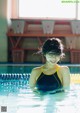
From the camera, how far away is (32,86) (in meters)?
2.80

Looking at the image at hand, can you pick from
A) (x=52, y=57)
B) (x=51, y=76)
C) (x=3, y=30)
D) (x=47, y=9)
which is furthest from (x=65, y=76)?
(x=47, y=9)

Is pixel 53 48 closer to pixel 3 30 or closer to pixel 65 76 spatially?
pixel 65 76

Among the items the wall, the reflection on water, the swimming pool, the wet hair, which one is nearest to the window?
the wall

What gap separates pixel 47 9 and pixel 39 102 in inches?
206

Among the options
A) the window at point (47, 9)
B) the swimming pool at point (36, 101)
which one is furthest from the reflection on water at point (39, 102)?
the window at point (47, 9)

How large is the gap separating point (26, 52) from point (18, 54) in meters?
0.46

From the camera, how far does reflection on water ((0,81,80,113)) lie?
2344 mm

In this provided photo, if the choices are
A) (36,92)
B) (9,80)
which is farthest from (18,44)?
(36,92)

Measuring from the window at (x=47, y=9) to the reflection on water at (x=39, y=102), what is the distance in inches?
174

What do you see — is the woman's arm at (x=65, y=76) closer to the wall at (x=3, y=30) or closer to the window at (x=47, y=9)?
the wall at (x=3, y=30)

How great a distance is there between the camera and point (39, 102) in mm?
2633

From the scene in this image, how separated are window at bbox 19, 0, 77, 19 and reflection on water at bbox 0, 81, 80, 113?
441cm

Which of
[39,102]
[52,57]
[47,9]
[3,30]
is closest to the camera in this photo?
[52,57]

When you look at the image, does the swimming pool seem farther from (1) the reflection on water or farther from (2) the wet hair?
(2) the wet hair
